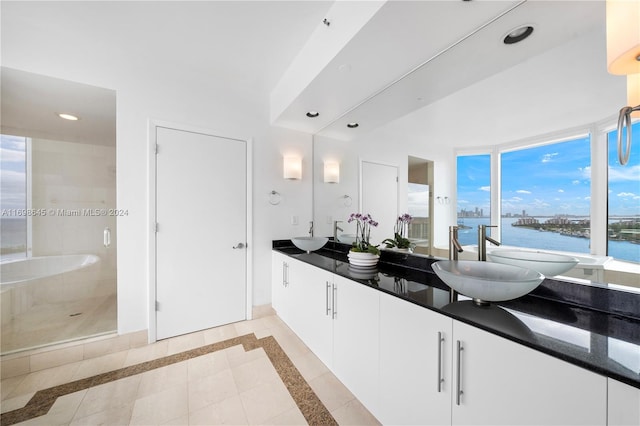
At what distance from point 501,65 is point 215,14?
1.94 m

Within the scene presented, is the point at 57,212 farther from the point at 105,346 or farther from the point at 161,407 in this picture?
the point at 161,407

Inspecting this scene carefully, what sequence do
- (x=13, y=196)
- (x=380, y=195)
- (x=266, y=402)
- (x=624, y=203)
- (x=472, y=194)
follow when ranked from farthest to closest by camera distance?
1. (x=13, y=196)
2. (x=380, y=195)
3. (x=266, y=402)
4. (x=472, y=194)
5. (x=624, y=203)

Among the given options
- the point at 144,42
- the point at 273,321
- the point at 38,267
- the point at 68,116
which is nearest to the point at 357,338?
the point at 273,321

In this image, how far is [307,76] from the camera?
6.27ft

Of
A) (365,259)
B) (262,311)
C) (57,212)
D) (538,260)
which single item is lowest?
(262,311)

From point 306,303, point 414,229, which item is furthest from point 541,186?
point 306,303

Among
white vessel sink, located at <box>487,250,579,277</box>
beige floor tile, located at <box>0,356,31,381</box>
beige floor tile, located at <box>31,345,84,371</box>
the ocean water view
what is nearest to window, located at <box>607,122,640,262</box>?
the ocean water view

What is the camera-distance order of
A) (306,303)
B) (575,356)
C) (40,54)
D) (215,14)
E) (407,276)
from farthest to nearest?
1. (306,303)
2. (40,54)
3. (215,14)
4. (407,276)
5. (575,356)

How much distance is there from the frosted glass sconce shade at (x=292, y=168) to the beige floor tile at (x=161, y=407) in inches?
85.6

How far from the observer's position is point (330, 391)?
1.59 m

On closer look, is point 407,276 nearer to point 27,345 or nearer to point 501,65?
point 501,65

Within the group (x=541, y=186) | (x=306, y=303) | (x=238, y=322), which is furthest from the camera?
(x=238, y=322)

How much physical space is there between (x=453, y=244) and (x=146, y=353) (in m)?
2.67

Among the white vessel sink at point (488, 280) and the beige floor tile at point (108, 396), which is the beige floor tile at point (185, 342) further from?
the white vessel sink at point (488, 280)
